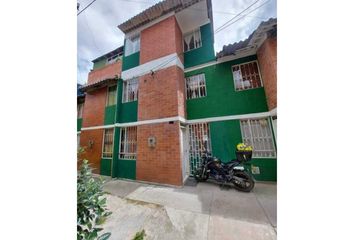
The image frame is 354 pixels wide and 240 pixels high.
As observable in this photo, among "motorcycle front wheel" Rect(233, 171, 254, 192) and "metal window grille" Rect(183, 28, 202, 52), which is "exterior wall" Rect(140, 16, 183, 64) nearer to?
"metal window grille" Rect(183, 28, 202, 52)

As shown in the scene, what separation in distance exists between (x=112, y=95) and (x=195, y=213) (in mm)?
6632

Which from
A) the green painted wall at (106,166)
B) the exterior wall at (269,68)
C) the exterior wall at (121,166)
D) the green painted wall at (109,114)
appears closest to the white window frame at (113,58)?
the green painted wall at (109,114)

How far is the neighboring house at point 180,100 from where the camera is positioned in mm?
4859

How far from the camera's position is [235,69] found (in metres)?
5.62

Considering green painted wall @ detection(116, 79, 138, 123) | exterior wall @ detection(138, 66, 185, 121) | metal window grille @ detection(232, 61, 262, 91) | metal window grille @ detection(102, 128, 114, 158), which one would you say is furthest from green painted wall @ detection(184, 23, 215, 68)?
metal window grille @ detection(102, 128, 114, 158)

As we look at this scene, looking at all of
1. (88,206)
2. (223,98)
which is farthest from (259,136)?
(88,206)

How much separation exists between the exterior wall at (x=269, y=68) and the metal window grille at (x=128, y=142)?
5.56 m

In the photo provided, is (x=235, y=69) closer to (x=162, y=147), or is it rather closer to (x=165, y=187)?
(x=162, y=147)

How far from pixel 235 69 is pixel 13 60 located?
6273mm

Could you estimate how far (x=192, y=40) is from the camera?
672 centimetres

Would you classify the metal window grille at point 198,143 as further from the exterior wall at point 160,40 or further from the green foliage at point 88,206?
the green foliage at point 88,206
